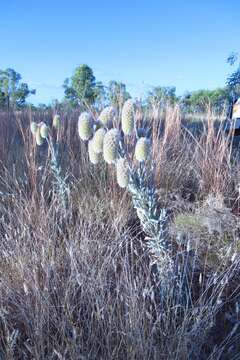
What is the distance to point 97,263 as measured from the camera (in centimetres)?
128

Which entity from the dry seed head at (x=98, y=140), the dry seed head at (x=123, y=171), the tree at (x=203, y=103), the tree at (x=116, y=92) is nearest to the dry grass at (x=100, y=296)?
the dry seed head at (x=123, y=171)

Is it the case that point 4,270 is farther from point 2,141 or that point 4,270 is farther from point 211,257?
point 2,141

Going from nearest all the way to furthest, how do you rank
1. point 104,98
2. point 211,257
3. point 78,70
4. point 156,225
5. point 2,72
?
point 156,225 < point 211,257 < point 104,98 < point 2,72 < point 78,70

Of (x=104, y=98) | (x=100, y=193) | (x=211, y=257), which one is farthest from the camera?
(x=104, y=98)

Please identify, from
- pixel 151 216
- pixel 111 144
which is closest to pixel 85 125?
pixel 111 144

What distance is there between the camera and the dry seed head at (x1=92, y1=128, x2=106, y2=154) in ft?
4.02

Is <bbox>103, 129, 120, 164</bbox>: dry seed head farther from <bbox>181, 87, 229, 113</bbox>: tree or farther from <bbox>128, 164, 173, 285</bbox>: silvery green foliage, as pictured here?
<bbox>181, 87, 229, 113</bbox>: tree

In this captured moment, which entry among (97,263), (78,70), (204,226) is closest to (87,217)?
(97,263)

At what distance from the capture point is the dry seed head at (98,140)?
48.3 inches

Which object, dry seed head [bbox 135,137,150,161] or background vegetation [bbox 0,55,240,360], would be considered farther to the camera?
dry seed head [bbox 135,137,150,161]

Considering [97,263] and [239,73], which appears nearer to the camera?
[97,263]

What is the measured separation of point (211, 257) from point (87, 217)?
627 millimetres

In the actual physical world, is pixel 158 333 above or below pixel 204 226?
below

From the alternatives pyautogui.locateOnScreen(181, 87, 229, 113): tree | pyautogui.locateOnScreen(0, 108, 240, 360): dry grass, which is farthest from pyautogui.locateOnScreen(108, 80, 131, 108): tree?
pyautogui.locateOnScreen(0, 108, 240, 360): dry grass
